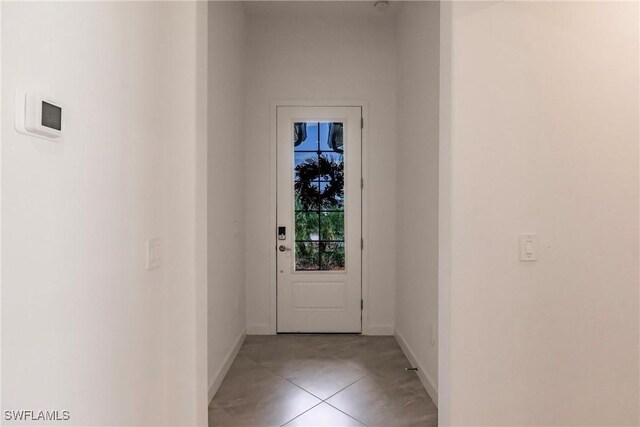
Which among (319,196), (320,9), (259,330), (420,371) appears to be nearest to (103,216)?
(420,371)

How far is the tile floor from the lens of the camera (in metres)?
2.11

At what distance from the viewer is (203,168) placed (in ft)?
5.31

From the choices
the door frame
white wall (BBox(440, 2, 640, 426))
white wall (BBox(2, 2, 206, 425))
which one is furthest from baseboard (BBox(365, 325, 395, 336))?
white wall (BBox(2, 2, 206, 425))

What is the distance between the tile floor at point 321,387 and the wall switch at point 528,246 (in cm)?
115

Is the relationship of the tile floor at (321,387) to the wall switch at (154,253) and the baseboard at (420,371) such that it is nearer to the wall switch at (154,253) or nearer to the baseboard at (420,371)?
the baseboard at (420,371)

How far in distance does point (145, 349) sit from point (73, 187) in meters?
0.72

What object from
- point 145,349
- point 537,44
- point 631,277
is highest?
point 537,44

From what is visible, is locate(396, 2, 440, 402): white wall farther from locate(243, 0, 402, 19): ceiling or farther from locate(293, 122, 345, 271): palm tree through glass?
locate(293, 122, 345, 271): palm tree through glass

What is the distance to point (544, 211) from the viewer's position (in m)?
1.55

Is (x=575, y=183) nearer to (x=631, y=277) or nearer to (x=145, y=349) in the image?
(x=631, y=277)

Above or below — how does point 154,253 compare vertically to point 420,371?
above

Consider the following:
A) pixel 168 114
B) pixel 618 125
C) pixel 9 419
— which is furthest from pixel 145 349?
pixel 618 125

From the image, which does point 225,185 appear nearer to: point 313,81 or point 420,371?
point 313,81

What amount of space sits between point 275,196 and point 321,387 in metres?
1.72
